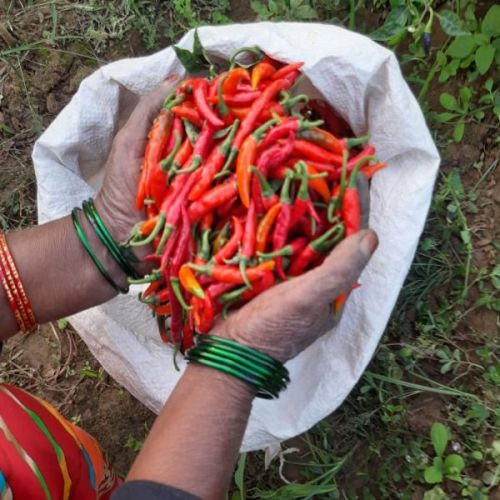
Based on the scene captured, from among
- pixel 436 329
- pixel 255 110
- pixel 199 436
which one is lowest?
pixel 436 329

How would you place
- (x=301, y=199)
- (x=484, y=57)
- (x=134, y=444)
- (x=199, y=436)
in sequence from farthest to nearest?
(x=134, y=444) < (x=484, y=57) < (x=301, y=199) < (x=199, y=436)

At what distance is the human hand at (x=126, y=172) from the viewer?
140 cm

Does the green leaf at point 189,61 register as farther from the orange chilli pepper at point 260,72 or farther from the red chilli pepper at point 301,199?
the red chilli pepper at point 301,199

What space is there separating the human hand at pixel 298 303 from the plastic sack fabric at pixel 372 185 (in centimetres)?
29

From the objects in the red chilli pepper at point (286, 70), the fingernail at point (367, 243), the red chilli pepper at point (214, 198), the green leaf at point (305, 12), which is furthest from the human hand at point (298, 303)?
the green leaf at point (305, 12)


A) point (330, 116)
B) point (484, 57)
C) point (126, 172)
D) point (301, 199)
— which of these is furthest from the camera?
point (484, 57)

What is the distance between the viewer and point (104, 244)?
1.41m

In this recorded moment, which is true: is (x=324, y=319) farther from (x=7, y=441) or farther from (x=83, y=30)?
(x=83, y=30)

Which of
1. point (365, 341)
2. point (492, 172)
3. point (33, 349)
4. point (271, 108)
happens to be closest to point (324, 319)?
point (365, 341)

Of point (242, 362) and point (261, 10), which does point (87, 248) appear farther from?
point (261, 10)

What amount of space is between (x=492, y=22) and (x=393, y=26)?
9.0 inches

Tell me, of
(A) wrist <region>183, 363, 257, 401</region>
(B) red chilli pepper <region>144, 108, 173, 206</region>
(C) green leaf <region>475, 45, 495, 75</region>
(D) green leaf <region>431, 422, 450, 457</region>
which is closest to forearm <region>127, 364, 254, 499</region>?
(A) wrist <region>183, 363, 257, 401</region>

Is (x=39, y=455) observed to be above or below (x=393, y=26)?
below

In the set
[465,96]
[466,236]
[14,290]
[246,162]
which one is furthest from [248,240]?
[465,96]
